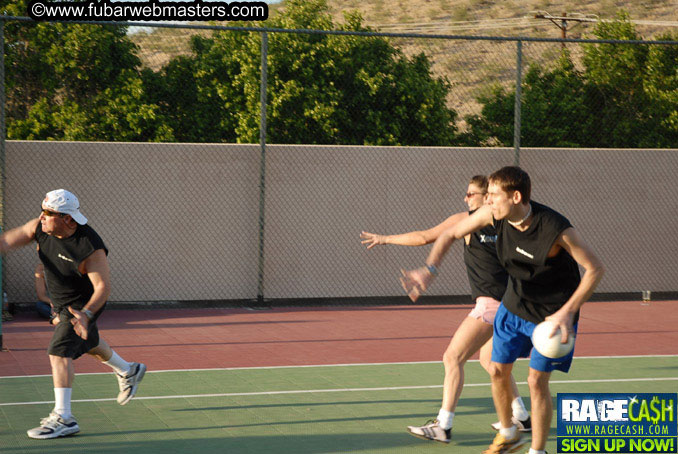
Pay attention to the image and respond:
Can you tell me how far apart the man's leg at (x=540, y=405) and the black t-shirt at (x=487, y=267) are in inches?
49.0

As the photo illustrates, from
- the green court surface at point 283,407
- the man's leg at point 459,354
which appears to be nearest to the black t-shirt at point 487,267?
the man's leg at point 459,354

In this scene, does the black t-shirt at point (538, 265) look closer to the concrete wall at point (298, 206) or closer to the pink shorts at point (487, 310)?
the pink shorts at point (487, 310)

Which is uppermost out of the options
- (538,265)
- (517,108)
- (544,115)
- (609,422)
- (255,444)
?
(544,115)

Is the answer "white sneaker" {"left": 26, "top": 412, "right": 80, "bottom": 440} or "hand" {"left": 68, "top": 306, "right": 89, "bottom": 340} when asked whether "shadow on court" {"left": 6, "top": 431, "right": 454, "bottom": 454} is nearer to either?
"white sneaker" {"left": 26, "top": 412, "right": 80, "bottom": 440}

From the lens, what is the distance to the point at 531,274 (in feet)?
18.6

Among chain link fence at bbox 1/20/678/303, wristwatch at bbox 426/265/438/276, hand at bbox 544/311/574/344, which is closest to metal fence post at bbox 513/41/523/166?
chain link fence at bbox 1/20/678/303

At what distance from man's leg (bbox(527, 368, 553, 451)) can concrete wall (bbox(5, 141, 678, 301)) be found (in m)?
8.56

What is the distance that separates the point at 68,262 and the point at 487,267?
→ 119 inches

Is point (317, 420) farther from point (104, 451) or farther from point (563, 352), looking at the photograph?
point (563, 352)

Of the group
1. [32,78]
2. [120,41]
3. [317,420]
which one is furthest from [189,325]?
[120,41]

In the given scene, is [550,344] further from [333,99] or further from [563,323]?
[333,99]

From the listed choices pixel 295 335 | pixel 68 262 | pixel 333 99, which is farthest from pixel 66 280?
pixel 333 99

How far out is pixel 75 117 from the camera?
2497cm

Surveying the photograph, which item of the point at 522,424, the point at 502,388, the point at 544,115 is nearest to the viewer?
the point at 502,388
